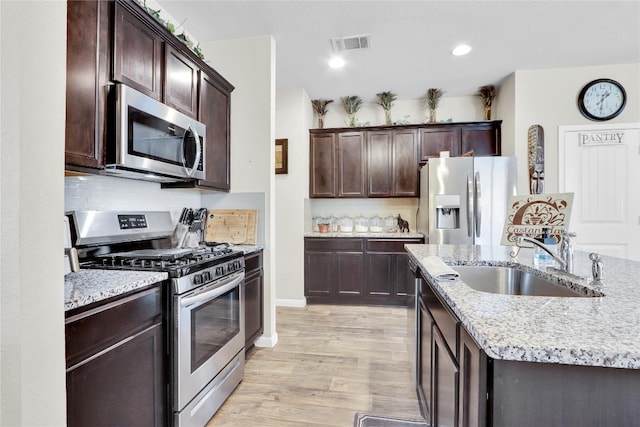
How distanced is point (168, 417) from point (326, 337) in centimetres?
171

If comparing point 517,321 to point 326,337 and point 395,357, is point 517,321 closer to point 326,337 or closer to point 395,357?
point 395,357

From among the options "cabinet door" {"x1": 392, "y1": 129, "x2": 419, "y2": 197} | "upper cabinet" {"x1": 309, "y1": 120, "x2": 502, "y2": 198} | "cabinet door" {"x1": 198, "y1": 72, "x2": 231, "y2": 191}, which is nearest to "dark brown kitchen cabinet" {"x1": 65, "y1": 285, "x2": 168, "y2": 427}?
"cabinet door" {"x1": 198, "y1": 72, "x2": 231, "y2": 191}

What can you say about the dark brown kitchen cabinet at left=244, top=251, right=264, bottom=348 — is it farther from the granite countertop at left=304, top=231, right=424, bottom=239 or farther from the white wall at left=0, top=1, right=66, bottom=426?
the white wall at left=0, top=1, right=66, bottom=426

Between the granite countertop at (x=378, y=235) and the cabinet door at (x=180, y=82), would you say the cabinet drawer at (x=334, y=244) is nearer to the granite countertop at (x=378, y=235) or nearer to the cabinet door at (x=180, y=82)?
the granite countertop at (x=378, y=235)

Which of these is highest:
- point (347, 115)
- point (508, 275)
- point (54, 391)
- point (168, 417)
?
point (347, 115)

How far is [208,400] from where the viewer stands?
1777mm

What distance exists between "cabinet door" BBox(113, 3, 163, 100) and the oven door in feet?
3.90

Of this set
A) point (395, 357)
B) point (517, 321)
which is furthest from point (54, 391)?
point (395, 357)

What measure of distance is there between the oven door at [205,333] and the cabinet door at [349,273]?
6.56 feet

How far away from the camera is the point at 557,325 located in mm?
734

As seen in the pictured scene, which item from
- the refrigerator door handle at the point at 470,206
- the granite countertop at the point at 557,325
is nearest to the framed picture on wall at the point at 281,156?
the refrigerator door handle at the point at 470,206

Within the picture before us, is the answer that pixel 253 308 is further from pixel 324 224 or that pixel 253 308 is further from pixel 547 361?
pixel 547 361

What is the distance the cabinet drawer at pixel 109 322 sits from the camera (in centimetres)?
107

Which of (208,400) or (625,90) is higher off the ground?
(625,90)
